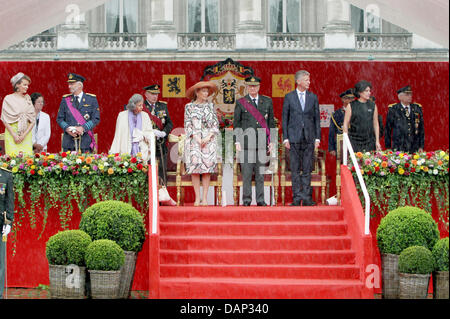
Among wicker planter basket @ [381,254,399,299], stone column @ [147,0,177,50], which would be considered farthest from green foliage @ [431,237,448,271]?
stone column @ [147,0,177,50]

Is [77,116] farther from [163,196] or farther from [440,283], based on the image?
[440,283]

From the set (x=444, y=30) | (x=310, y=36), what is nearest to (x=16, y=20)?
(x=444, y=30)

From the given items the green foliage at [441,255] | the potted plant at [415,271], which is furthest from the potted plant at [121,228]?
the green foliage at [441,255]

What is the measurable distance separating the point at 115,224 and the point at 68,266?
75cm

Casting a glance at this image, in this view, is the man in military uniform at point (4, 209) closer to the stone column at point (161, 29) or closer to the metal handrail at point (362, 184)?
the metal handrail at point (362, 184)

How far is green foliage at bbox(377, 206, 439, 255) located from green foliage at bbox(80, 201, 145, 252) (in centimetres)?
291

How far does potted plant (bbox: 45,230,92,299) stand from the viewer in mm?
10242

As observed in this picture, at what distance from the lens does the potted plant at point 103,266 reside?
10094 millimetres

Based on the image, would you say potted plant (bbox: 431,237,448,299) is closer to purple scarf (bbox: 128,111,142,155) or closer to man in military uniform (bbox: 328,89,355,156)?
man in military uniform (bbox: 328,89,355,156)

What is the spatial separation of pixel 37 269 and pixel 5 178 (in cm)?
199

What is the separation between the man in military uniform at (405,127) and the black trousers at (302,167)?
1988 mm

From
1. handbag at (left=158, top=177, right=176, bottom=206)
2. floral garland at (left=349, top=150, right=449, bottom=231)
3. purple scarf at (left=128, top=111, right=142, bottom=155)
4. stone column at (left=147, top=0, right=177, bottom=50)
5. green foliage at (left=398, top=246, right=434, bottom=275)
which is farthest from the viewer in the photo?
stone column at (left=147, top=0, right=177, bottom=50)

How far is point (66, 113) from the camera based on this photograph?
12961 millimetres

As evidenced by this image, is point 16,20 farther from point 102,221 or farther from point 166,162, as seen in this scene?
point 166,162
